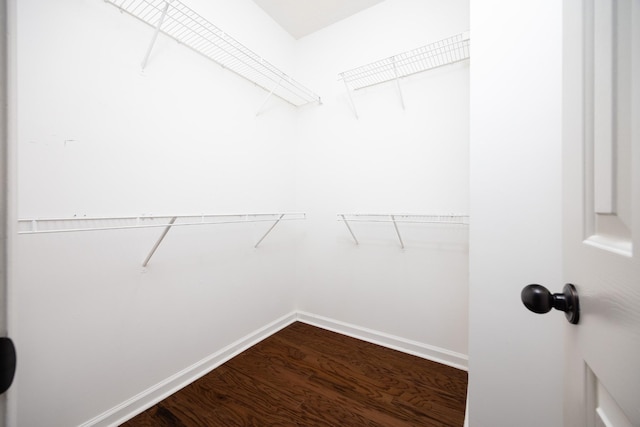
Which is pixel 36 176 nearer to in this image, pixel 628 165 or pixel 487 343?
pixel 628 165

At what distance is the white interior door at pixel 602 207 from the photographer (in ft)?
0.93

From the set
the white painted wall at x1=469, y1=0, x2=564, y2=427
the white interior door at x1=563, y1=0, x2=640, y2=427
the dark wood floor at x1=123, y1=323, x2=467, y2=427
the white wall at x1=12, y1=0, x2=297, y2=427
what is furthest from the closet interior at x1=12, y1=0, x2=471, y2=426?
the white interior door at x1=563, y1=0, x2=640, y2=427

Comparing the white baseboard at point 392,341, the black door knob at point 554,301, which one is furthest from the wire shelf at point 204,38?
the white baseboard at point 392,341

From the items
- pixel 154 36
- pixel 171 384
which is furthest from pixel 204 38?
pixel 171 384

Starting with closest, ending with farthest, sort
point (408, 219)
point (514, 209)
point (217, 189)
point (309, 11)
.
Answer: point (514, 209), point (217, 189), point (408, 219), point (309, 11)

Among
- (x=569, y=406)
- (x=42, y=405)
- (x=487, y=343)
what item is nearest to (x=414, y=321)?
(x=487, y=343)

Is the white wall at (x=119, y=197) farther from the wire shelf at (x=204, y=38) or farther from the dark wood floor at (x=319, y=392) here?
the dark wood floor at (x=319, y=392)

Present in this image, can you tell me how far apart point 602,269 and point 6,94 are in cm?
83

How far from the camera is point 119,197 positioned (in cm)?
124

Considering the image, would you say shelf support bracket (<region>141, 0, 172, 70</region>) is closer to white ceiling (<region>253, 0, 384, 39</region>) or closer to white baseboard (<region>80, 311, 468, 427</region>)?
white ceiling (<region>253, 0, 384, 39</region>)

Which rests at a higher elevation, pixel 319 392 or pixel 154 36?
pixel 154 36

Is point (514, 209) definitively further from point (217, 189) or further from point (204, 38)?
point (204, 38)

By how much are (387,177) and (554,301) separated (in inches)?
62.1

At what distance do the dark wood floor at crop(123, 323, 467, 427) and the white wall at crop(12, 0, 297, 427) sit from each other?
21cm
